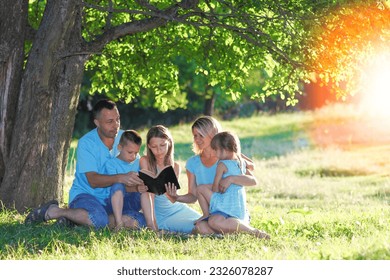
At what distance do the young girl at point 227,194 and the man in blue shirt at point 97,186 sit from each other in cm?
100

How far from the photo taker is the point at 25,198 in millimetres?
11461

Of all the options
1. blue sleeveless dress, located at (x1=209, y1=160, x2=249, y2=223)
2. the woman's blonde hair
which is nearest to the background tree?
the woman's blonde hair

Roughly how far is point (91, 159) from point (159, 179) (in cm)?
110

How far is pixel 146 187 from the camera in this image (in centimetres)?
961

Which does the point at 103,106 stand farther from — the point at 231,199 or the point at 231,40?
the point at 231,40

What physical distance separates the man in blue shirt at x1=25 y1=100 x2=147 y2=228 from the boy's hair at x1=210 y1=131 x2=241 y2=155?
110cm

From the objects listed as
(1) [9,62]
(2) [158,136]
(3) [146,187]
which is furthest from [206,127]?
(1) [9,62]

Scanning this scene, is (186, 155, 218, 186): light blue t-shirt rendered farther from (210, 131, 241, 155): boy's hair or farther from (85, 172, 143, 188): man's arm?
(85, 172, 143, 188): man's arm

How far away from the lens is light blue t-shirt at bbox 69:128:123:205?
397 inches

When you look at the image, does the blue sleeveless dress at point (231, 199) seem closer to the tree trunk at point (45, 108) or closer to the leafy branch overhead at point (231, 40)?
the leafy branch overhead at point (231, 40)
